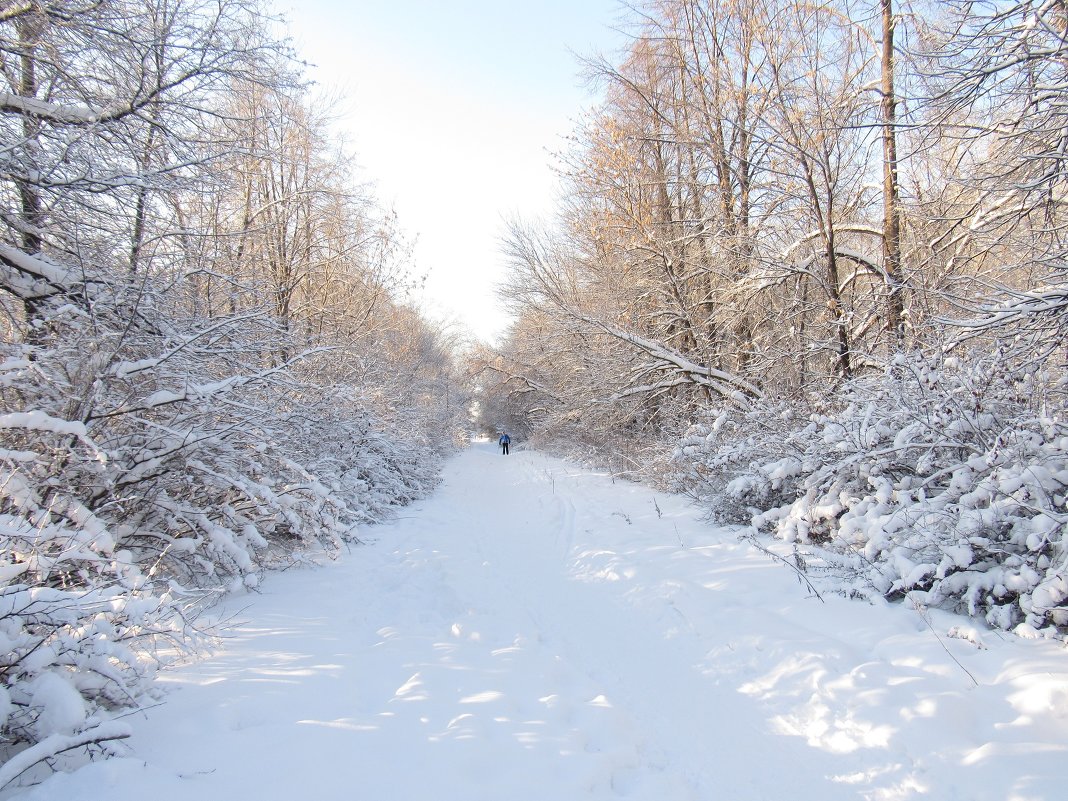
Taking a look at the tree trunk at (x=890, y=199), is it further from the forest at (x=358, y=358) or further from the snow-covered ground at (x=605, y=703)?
the snow-covered ground at (x=605, y=703)

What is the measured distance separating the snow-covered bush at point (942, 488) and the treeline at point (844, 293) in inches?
0.9

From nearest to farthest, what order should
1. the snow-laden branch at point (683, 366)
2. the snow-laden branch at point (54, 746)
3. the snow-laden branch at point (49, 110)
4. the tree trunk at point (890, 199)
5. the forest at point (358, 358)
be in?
the snow-laden branch at point (54, 746) < the forest at point (358, 358) < the snow-laden branch at point (49, 110) < the tree trunk at point (890, 199) < the snow-laden branch at point (683, 366)

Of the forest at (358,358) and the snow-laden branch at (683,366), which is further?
the snow-laden branch at (683,366)

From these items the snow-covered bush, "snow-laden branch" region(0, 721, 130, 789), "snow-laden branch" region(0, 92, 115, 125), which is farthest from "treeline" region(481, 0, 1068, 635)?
"snow-laden branch" region(0, 92, 115, 125)

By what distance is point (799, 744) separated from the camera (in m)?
3.11

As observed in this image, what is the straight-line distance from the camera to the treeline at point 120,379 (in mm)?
2768

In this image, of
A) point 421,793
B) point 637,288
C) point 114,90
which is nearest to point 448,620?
point 421,793

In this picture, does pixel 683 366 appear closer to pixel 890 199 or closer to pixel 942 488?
pixel 890 199

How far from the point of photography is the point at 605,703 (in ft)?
11.5

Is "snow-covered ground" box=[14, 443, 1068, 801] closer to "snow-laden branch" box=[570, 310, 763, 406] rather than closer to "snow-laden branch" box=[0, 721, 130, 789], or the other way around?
"snow-laden branch" box=[0, 721, 130, 789]

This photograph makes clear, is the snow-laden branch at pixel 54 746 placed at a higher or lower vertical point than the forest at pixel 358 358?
lower

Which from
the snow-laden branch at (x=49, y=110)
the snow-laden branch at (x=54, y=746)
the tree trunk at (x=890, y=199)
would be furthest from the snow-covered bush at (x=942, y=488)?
the snow-laden branch at (x=49, y=110)

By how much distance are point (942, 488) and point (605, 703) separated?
380 centimetres

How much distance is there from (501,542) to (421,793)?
5831mm
